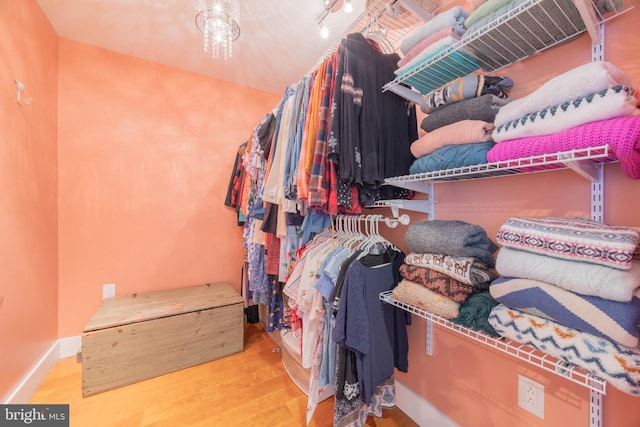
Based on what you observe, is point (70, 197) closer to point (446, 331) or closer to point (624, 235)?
point (446, 331)

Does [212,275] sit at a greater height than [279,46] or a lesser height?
lesser

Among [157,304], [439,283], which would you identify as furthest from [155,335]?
[439,283]

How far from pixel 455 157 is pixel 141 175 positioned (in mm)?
2472

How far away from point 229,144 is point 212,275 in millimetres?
1358

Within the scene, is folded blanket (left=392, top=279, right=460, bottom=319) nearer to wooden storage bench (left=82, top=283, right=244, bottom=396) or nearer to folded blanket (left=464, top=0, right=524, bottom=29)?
folded blanket (left=464, top=0, right=524, bottom=29)

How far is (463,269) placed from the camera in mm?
875

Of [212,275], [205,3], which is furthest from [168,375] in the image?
[205,3]

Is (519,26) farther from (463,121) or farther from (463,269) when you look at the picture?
(463,269)

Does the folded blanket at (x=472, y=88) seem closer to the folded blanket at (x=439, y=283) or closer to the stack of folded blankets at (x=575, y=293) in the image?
the stack of folded blankets at (x=575, y=293)

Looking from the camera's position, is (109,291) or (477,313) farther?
(109,291)

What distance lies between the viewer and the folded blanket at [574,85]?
0.62m

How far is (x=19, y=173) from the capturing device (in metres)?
1.48

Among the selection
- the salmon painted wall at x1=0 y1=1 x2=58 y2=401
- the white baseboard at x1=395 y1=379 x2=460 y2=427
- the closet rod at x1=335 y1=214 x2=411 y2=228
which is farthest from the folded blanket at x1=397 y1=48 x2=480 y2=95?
the salmon painted wall at x1=0 y1=1 x2=58 y2=401

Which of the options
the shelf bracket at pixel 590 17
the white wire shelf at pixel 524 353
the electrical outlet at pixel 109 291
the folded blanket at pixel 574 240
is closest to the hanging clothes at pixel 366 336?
the white wire shelf at pixel 524 353
